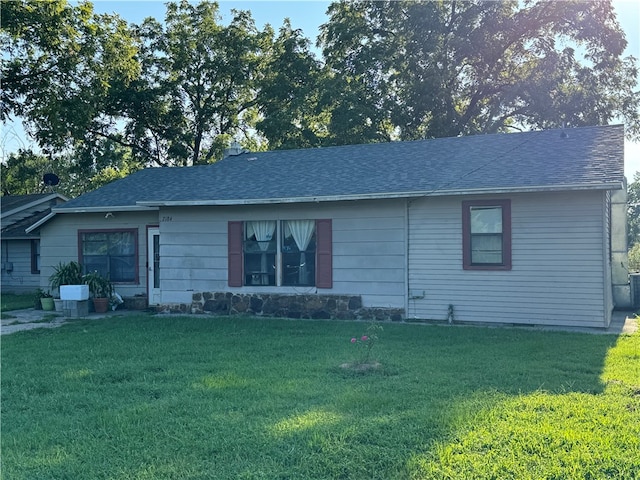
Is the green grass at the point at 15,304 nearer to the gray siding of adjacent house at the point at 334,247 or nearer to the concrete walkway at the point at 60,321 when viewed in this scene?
the concrete walkway at the point at 60,321

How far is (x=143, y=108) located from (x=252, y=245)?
48.7ft

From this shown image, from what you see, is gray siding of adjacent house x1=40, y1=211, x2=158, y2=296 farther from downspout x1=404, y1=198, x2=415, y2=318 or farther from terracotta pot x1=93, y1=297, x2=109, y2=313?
downspout x1=404, y1=198, x2=415, y2=318

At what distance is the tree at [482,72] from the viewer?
→ 19844 millimetres

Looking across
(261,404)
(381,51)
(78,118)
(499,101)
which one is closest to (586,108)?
(499,101)

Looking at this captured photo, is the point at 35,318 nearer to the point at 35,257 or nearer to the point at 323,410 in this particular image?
the point at 35,257

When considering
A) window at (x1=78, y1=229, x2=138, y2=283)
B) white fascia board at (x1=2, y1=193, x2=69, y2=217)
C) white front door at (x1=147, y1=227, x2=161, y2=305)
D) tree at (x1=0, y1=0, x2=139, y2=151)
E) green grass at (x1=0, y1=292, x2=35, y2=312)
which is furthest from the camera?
white fascia board at (x1=2, y1=193, x2=69, y2=217)

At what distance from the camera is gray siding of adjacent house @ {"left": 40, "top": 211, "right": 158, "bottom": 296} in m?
13.2

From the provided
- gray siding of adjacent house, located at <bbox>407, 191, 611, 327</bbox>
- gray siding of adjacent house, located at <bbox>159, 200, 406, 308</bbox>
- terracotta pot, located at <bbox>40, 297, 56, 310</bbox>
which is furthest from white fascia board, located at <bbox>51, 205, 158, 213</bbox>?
gray siding of adjacent house, located at <bbox>407, 191, 611, 327</bbox>

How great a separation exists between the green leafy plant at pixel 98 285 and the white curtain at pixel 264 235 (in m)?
3.98

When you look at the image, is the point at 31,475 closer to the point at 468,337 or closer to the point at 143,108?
the point at 468,337

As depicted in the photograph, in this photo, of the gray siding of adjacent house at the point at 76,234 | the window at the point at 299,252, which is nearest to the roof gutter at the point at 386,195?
the window at the point at 299,252

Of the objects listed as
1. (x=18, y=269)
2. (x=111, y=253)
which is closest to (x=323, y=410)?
(x=111, y=253)

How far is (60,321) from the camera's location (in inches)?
446

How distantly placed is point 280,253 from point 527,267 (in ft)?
15.5
